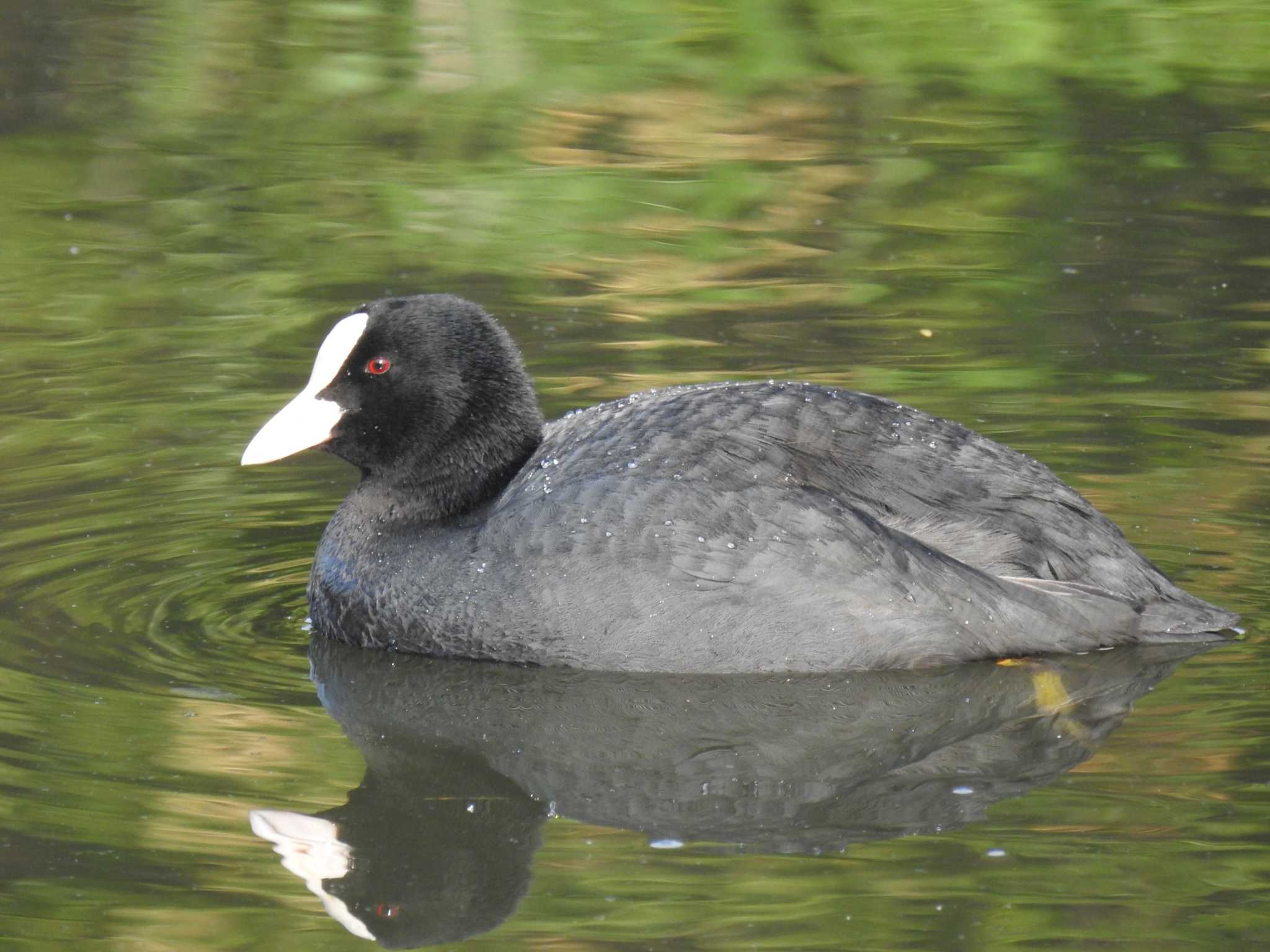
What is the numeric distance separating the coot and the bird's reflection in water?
0.08m

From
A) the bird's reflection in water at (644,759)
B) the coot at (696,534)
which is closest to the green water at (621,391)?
the bird's reflection in water at (644,759)

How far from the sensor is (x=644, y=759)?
5.29 metres

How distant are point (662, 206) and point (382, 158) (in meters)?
2.06

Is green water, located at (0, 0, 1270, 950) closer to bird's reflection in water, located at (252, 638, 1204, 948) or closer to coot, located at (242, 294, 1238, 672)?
bird's reflection in water, located at (252, 638, 1204, 948)

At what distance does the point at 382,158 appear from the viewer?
1238cm

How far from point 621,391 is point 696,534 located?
2735mm

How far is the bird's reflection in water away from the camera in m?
4.68

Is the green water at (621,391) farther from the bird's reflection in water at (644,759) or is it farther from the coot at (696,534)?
the coot at (696,534)

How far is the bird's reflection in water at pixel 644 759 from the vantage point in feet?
15.4

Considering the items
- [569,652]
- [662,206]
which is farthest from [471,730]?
[662,206]

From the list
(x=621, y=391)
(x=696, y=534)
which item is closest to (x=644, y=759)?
(x=696, y=534)

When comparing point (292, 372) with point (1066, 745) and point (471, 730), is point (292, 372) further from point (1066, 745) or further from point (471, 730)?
point (1066, 745)

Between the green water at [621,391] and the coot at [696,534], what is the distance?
141 mm

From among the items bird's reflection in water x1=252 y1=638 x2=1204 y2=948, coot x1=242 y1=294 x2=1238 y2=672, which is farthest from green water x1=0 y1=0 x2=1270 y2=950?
coot x1=242 y1=294 x2=1238 y2=672
